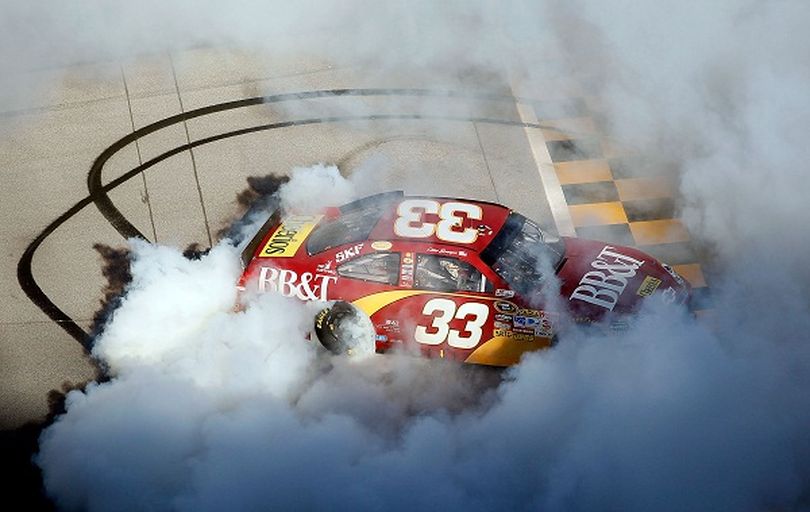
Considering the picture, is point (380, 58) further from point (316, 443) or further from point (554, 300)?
point (316, 443)

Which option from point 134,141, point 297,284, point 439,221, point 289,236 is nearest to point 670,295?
Result: point 439,221

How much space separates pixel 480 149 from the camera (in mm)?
9258

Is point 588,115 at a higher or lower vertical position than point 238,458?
higher

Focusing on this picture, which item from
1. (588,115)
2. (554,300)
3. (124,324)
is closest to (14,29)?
(124,324)

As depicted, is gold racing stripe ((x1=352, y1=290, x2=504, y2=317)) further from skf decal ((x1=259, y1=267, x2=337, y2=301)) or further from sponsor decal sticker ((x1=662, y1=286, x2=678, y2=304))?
sponsor decal sticker ((x1=662, y1=286, x2=678, y2=304))

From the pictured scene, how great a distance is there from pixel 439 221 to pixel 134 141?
3.57 metres

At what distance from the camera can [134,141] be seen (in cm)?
923

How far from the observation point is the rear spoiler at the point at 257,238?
23.9ft

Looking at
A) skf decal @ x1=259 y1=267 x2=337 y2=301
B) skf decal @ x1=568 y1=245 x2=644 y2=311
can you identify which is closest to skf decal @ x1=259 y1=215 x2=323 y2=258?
skf decal @ x1=259 y1=267 x2=337 y2=301

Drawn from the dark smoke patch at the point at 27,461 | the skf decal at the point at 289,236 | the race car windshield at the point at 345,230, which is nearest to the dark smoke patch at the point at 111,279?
the dark smoke patch at the point at 27,461

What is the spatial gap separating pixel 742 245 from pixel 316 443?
399 centimetres

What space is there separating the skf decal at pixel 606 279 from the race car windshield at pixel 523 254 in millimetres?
256

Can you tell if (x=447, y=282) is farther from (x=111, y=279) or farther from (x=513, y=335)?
(x=111, y=279)

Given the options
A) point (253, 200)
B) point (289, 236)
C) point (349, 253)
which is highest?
point (253, 200)
